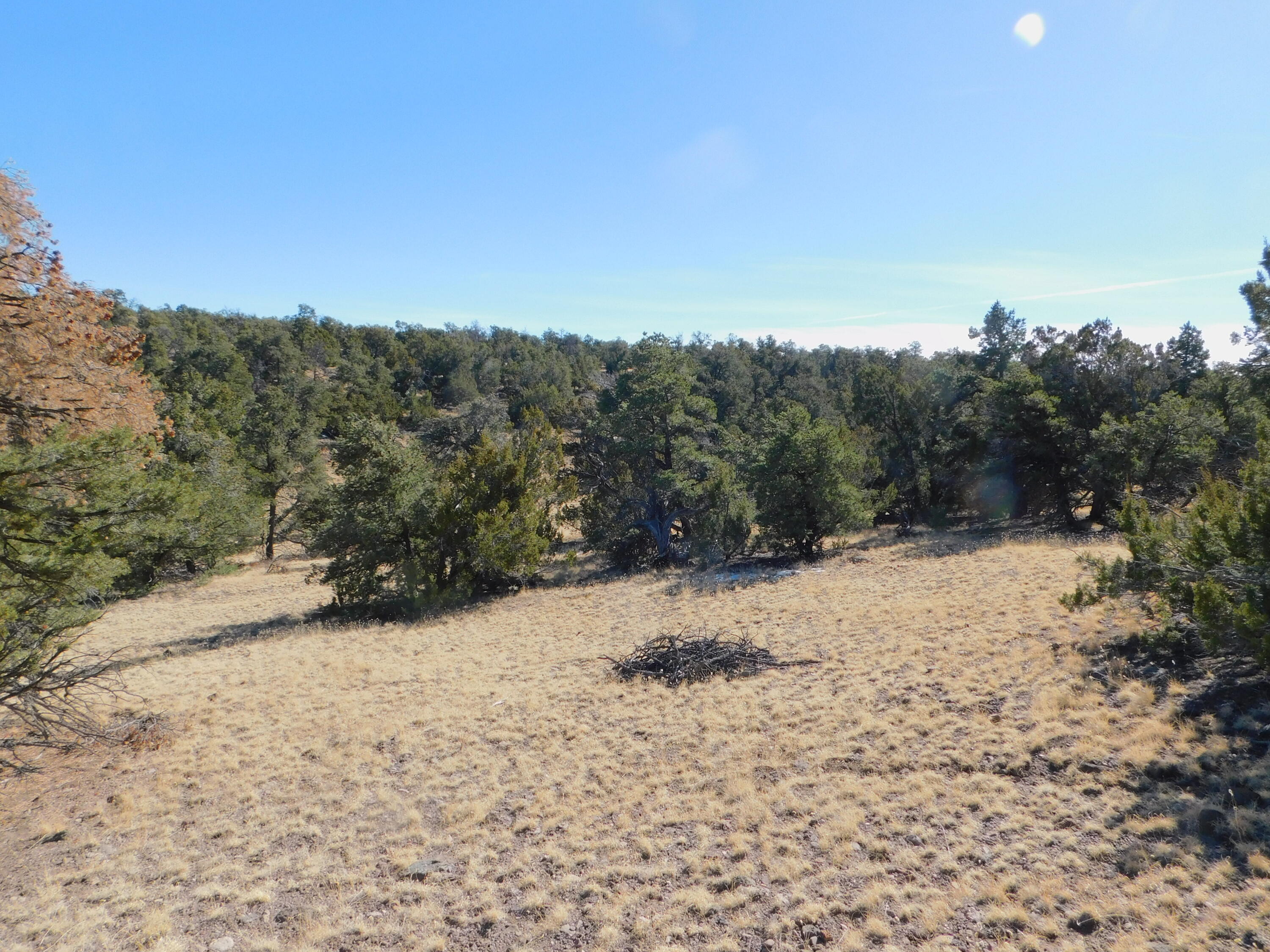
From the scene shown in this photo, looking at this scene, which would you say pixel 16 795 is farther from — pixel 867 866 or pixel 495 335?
pixel 495 335

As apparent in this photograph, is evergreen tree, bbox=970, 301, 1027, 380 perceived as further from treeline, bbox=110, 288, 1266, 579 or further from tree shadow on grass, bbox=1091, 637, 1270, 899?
tree shadow on grass, bbox=1091, 637, 1270, 899

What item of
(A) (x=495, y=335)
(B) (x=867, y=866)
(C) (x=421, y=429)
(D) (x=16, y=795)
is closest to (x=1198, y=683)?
(B) (x=867, y=866)

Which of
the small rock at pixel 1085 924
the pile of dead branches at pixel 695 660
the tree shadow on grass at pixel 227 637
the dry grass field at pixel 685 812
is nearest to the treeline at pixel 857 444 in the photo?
the tree shadow on grass at pixel 227 637

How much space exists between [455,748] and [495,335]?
10249 centimetres

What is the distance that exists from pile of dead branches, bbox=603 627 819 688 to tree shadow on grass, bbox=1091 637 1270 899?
5.46 metres

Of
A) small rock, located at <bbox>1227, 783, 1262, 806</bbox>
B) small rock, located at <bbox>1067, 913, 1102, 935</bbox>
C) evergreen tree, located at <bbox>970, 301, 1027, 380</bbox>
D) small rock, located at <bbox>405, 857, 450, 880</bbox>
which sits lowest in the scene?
small rock, located at <bbox>405, 857, 450, 880</bbox>

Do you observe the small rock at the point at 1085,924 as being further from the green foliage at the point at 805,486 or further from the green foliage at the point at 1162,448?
the green foliage at the point at 1162,448

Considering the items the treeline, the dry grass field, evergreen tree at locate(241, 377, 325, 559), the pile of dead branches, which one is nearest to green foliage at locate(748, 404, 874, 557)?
the treeline

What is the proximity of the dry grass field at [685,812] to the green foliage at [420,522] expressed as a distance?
6.93 m

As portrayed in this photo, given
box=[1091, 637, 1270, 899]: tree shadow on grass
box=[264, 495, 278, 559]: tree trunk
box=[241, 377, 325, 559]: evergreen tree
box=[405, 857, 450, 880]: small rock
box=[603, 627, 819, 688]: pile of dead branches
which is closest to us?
box=[1091, 637, 1270, 899]: tree shadow on grass

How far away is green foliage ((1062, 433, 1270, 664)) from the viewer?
6.37 m

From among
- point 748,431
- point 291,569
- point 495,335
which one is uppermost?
point 495,335

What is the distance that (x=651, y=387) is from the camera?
23.9 meters

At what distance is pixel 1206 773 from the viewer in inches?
239
